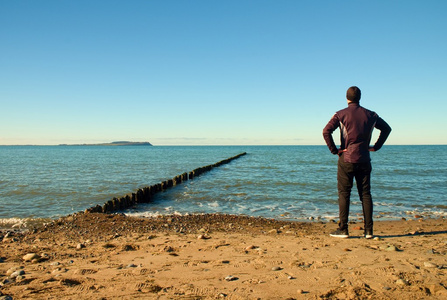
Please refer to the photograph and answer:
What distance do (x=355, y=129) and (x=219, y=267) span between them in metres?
3.24

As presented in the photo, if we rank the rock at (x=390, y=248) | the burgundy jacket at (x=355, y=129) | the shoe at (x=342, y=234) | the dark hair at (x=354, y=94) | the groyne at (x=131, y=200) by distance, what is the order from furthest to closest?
the groyne at (x=131, y=200)
the shoe at (x=342, y=234)
the dark hair at (x=354, y=94)
the burgundy jacket at (x=355, y=129)
the rock at (x=390, y=248)

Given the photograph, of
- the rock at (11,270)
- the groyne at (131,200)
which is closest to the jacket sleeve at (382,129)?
the rock at (11,270)

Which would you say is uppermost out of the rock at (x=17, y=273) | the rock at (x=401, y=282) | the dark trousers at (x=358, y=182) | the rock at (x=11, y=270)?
the dark trousers at (x=358, y=182)

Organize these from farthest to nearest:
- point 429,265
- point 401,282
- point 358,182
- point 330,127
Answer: point 358,182
point 330,127
point 429,265
point 401,282

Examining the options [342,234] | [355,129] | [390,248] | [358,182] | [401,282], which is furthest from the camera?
[342,234]

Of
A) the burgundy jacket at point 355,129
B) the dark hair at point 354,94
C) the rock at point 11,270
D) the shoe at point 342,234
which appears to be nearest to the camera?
the rock at point 11,270

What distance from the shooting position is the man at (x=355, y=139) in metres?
5.39

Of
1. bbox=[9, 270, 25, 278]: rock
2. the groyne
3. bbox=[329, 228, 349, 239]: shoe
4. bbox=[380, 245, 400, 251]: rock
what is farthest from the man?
the groyne

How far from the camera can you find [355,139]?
542cm

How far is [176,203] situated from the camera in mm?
13102

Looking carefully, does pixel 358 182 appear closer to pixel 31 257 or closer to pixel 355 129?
pixel 355 129

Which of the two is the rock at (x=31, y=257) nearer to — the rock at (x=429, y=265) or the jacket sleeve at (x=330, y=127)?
the jacket sleeve at (x=330, y=127)

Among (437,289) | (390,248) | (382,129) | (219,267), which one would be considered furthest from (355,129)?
(219,267)

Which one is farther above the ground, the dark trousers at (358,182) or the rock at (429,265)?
the dark trousers at (358,182)
